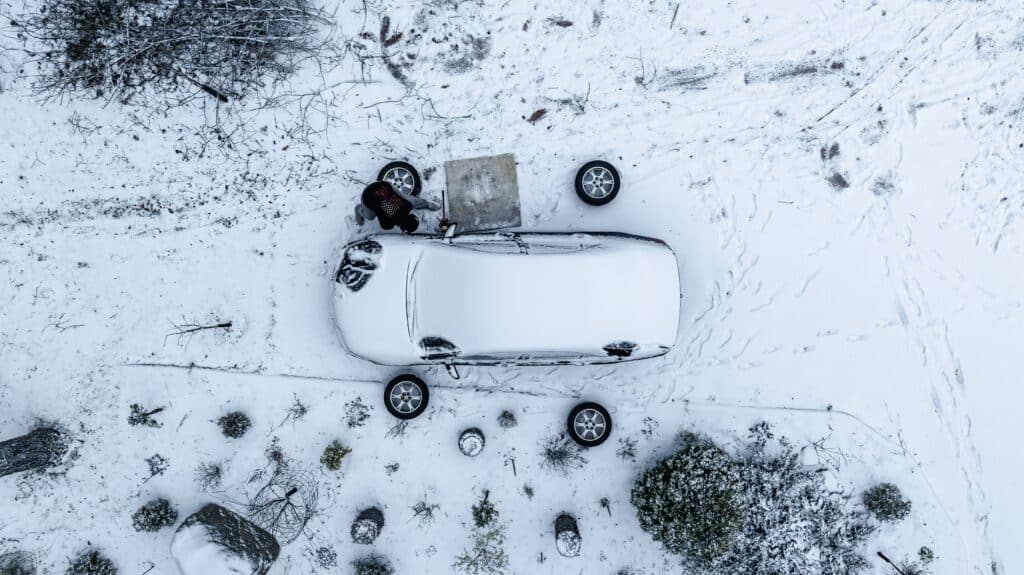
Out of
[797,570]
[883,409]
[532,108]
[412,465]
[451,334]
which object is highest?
[532,108]

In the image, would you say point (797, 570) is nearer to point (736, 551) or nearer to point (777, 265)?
point (736, 551)

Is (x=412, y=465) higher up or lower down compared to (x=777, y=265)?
lower down

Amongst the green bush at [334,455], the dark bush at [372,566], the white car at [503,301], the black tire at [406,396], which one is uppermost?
the white car at [503,301]

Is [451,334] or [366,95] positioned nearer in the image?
[451,334]

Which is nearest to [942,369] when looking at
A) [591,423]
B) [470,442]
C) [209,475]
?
[591,423]

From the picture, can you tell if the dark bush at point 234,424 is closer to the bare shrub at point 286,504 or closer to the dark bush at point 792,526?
the bare shrub at point 286,504

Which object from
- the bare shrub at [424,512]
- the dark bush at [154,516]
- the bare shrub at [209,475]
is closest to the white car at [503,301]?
the bare shrub at [424,512]

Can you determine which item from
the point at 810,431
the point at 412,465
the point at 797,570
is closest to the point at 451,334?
the point at 412,465

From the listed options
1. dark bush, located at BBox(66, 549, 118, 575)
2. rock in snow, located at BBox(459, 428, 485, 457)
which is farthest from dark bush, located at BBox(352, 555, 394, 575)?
dark bush, located at BBox(66, 549, 118, 575)
